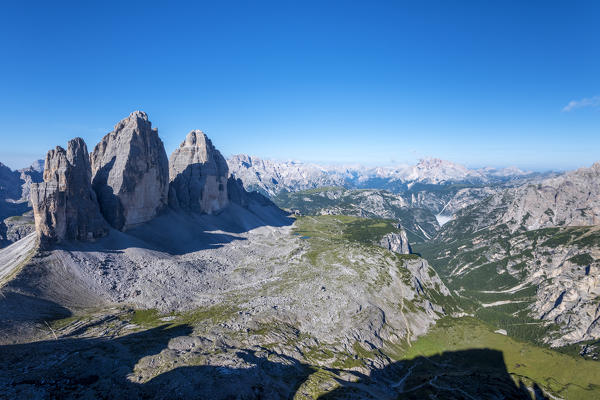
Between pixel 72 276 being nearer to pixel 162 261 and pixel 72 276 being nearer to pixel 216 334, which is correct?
pixel 162 261

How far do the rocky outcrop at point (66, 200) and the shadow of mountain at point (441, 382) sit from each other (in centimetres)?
10125

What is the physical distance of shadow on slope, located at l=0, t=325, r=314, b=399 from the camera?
43.2 m

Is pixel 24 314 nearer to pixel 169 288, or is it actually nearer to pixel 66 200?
pixel 169 288

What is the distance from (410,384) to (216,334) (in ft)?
175

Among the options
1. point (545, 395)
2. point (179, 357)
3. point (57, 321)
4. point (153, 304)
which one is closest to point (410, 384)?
point (545, 395)

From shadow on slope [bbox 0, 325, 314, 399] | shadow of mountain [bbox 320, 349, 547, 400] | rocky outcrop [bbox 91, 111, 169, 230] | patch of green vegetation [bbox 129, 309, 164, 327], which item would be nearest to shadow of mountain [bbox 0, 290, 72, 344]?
shadow on slope [bbox 0, 325, 314, 399]

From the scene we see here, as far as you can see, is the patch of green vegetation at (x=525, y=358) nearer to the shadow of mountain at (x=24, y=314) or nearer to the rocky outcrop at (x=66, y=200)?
the shadow of mountain at (x=24, y=314)

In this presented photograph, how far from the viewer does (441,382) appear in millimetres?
76688

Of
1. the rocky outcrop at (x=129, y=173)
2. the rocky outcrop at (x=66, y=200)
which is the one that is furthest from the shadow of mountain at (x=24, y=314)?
the rocky outcrop at (x=129, y=173)

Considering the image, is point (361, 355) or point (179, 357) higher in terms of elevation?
point (179, 357)

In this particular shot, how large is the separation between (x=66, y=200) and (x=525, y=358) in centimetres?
16925

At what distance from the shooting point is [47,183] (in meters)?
99.1

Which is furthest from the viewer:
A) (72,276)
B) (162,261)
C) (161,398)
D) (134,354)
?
(162,261)

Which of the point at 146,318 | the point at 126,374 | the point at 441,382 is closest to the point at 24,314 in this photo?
the point at 146,318
